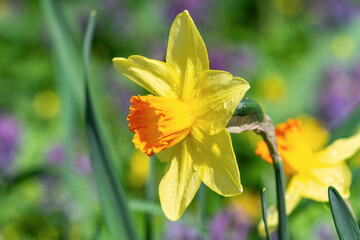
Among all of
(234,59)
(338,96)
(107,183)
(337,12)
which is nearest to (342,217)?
(107,183)

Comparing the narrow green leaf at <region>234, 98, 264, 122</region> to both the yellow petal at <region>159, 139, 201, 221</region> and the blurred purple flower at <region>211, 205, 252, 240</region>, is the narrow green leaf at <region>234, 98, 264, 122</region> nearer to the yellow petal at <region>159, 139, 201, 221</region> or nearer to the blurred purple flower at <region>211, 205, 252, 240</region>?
the yellow petal at <region>159, 139, 201, 221</region>

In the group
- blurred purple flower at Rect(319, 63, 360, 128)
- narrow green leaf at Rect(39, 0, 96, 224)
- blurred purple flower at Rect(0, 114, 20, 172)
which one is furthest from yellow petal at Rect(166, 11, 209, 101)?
blurred purple flower at Rect(319, 63, 360, 128)

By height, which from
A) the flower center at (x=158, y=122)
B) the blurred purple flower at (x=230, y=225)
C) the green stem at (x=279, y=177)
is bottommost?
the blurred purple flower at (x=230, y=225)

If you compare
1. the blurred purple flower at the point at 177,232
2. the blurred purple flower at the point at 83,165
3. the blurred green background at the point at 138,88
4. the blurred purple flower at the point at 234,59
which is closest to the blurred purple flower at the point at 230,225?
the blurred green background at the point at 138,88

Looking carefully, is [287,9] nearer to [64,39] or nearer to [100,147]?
[64,39]

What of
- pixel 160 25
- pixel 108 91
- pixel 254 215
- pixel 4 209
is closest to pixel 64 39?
pixel 4 209

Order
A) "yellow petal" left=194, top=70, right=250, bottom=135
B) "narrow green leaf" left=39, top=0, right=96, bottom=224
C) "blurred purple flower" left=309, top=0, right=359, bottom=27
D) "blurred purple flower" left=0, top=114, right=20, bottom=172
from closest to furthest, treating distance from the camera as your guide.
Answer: "yellow petal" left=194, top=70, right=250, bottom=135, "narrow green leaf" left=39, top=0, right=96, bottom=224, "blurred purple flower" left=0, top=114, right=20, bottom=172, "blurred purple flower" left=309, top=0, right=359, bottom=27

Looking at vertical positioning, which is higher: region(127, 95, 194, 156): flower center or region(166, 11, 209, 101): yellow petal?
region(166, 11, 209, 101): yellow petal

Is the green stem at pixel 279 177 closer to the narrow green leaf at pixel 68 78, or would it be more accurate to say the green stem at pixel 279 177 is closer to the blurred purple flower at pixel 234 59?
the narrow green leaf at pixel 68 78
